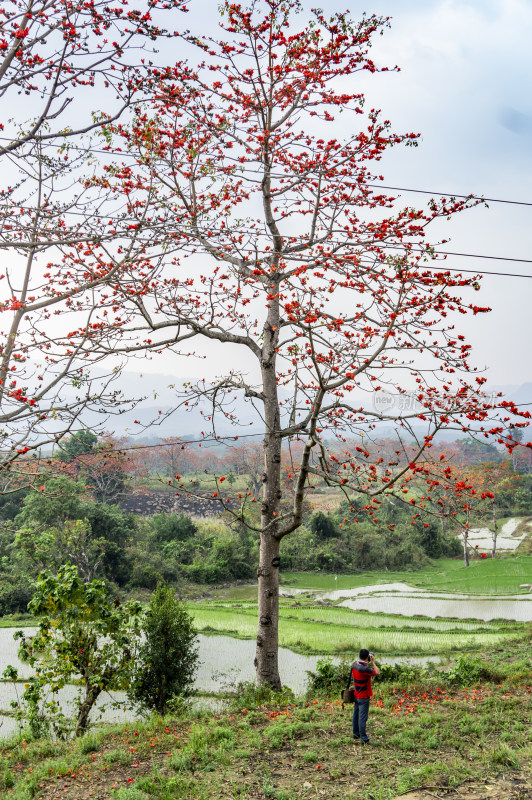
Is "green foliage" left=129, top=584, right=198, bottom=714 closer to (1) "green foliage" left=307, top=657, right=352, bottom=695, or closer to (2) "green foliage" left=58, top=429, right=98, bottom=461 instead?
(1) "green foliage" left=307, top=657, right=352, bottom=695

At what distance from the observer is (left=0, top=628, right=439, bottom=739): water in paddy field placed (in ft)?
33.3

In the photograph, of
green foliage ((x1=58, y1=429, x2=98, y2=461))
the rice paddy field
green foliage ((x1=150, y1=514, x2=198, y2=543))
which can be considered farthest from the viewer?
green foliage ((x1=150, y1=514, x2=198, y2=543))

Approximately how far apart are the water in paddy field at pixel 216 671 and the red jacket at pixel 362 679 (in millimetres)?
4233

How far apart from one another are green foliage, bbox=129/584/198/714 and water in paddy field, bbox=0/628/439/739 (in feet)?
1.93

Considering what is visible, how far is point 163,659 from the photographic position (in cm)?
895

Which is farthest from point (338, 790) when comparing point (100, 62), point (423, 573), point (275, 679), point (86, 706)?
point (423, 573)

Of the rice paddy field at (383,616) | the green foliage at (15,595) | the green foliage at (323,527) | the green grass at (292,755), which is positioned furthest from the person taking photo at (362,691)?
the green foliage at (323,527)

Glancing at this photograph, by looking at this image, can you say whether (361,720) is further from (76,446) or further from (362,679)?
(76,446)

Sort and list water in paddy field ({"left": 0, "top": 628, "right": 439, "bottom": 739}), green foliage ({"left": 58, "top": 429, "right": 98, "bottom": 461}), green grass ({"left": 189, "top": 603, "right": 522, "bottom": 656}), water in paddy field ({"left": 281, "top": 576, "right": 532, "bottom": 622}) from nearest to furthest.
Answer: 1. green foliage ({"left": 58, "top": 429, "right": 98, "bottom": 461})
2. water in paddy field ({"left": 0, "top": 628, "right": 439, "bottom": 739})
3. green grass ({"left": 189, "top": 603, "right": 522, "bottom": 656})
4. water in paddy field ({"left": 281, "top": 576, "right": 532, "bottom": 622})

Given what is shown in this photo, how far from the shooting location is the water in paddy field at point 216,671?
10.2m

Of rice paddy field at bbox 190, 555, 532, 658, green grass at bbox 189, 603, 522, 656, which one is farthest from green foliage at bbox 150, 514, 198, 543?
green grass at bbox 189, 603, 522, 656

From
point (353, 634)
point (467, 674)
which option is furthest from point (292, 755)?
point (353, 634)

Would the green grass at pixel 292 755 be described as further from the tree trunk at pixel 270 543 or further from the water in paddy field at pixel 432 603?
the water in paddy field at pixel 432 603

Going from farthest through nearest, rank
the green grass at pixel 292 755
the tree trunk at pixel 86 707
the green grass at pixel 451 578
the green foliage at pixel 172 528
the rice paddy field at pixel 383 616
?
the green foliage at pixel 172 528, the green grass at pixel 451 578, the rice paddy field at pixel 383 616, the tree trunk at pixel 86 707, the green grass at pixel 292 755
